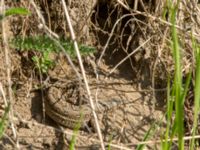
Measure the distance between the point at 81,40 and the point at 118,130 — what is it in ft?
2.27

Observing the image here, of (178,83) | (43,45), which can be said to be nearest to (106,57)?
(43,45)

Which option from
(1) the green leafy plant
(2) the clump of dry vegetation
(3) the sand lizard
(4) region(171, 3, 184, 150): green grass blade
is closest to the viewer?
(4) region(171, 3, 184, 150): green grass blade

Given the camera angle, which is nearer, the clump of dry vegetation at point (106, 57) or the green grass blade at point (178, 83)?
the green grass blade at point (178, 83)

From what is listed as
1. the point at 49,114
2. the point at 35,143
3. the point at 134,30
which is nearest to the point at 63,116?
the point at 49,114

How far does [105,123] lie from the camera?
374 cm

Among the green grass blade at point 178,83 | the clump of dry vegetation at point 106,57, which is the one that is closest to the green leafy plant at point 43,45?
the clump of dry vegetation at point 106,57

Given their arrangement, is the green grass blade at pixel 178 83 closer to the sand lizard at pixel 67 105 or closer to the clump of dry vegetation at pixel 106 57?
the clump of dry vegetation at pixel 106 57

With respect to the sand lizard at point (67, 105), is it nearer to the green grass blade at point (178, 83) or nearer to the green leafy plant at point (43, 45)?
the green leafy plant at point (43, 45)

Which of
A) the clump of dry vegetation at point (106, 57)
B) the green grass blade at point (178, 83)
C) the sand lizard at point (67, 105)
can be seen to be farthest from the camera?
the sand lizard at point (67, 105)

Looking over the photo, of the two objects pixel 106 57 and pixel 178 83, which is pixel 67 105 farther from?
pixel 178 83

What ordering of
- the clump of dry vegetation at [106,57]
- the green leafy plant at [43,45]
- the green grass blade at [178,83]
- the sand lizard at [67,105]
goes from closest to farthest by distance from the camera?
the green grass blade at [178,83] → the green leafy plant at [43,45] → the clump of dry vegetation at [106,57] → the sand lizard at [67,105]

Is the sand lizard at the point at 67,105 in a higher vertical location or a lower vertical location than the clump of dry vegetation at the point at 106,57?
lower

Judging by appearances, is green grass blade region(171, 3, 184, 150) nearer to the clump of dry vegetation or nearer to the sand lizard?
the clump of dry vegetation

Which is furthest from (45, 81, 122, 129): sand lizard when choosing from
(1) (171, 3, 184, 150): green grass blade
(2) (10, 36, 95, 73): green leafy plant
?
(1) (171, 3, 184, 150): green grass blade
